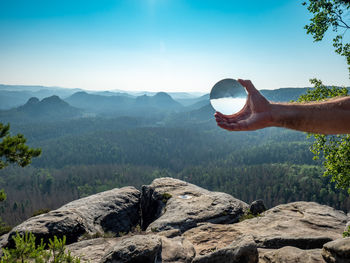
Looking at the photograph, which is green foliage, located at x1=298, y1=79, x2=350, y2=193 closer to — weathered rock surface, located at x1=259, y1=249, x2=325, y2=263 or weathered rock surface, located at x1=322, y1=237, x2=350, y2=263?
weathered rock surface, located at x1=322, y1=237, x2=350, y2=263

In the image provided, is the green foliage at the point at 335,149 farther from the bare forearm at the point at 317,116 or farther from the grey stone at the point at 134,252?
the grey stone at the point at 134,252

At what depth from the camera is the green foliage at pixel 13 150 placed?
33.0 ft

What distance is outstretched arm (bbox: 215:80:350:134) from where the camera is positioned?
3502mm

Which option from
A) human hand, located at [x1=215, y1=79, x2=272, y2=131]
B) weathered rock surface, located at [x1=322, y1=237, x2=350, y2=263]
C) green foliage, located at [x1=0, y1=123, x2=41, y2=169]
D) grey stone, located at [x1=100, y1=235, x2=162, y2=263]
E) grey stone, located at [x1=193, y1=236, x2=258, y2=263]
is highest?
human hand, located at [x1=215, y1=79, x2=272, y2=131]

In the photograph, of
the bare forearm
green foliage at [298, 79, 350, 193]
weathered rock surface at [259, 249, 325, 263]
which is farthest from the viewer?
green foliage at [298, 79, 350, 193]

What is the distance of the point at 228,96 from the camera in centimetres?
504

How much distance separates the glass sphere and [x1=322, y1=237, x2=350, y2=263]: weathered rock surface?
16.8 feet

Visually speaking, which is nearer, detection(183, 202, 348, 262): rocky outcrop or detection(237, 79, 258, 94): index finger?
detection(237, 79, 258, 94): index finger

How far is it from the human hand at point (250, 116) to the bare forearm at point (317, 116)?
5.5 inches

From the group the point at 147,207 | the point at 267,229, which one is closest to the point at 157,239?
the point at 267,229

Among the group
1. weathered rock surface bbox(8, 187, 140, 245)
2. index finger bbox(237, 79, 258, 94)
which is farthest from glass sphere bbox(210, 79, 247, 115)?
weathered rock surface bbox(8, 187, 140, 245)

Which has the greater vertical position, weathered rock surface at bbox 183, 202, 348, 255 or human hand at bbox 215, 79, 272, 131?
human hand at bbox 215, 79, 272, 131

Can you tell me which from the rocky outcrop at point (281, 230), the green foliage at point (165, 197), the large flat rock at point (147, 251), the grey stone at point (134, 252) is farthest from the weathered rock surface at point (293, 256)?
the green foliage at point (165, 197)

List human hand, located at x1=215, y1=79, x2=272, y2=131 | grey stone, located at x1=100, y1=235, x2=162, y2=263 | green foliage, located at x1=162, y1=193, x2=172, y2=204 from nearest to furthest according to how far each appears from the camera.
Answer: human hand, located at x1=215, y1=79, x2=272, y2=131 → grey stone, located at x1=100, y1=235, x2=162, y2=263 → green foliage, located at x1=162, y1=193, x2=172, y2=204
